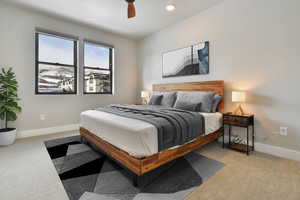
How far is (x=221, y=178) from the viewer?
67.4 inches

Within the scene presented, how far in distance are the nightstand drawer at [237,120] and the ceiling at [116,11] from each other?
92.1 inches

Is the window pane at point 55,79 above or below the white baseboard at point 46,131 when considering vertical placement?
above

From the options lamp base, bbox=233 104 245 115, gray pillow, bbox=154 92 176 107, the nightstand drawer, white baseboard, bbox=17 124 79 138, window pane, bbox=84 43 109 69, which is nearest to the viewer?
the nightstand drawer

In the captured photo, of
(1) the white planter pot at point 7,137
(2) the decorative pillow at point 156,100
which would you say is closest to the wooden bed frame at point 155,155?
(2) the decorative pillow at point 156,100

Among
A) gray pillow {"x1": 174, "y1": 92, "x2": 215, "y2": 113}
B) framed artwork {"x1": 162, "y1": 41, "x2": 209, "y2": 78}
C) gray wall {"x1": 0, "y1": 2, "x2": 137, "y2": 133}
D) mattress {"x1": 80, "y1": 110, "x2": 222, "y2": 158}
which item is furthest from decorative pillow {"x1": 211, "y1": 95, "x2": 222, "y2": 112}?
gray wall {"x1": 0, "y1": 2, "x2": 137, "y2": 133}

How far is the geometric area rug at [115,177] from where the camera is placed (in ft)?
4.72

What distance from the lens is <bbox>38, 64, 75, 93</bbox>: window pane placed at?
137 inches

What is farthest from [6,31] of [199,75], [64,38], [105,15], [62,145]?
[199,75]

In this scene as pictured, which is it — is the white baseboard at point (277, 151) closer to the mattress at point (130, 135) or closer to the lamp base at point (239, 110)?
the lamp base at point (239, 110)

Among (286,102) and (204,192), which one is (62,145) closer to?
(204,192)

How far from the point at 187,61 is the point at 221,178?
2.65 m

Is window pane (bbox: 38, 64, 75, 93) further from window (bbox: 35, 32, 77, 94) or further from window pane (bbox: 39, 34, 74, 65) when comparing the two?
window pane (bbox: 39, 34, 74, 65)

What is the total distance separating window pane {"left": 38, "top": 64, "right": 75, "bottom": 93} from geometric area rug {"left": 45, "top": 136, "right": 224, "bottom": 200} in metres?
1.85

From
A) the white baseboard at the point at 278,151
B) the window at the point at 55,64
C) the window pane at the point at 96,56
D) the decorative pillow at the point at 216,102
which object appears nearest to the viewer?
the white baseboard at the point at 278,151
